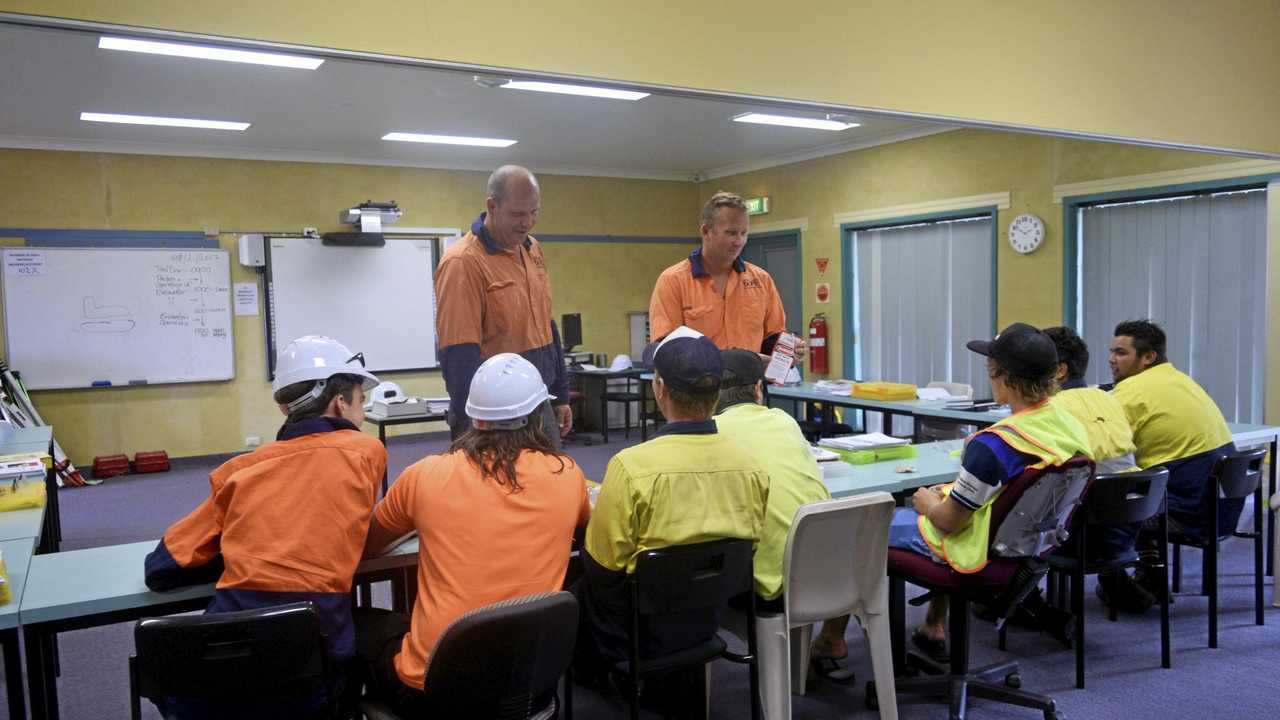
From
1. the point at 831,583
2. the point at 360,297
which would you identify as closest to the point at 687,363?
the point at 831,583

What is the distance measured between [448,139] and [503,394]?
6.32 meters

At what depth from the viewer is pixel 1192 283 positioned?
6.21m

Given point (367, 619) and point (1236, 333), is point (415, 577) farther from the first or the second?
point (1236, 333)

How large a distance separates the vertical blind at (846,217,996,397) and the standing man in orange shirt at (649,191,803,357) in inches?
178

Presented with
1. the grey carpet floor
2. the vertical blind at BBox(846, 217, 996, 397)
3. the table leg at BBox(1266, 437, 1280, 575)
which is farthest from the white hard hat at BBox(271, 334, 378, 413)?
the vertical blind at BBox(846, 217, 996, 397)

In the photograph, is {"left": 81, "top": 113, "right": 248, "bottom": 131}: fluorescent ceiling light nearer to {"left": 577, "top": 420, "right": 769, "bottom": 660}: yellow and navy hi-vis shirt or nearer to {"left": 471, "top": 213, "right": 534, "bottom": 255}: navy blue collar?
{"left": 471, "top": 213, "right": 534, "bottom": 255}: navy blue collar

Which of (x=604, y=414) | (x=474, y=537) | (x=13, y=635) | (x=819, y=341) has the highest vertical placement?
(x=819, y=341)

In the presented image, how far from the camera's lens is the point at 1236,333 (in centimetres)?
602

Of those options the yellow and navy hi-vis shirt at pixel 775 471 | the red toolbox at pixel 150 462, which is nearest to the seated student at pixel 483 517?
the yellow and navy hi-vis shirt at pixel 775 471

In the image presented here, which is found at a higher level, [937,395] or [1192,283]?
[1192,283]

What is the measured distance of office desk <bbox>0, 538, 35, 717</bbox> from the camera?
1.85 meters

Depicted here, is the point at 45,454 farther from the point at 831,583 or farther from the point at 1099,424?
the point at 1099,424

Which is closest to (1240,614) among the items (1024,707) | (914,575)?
(1024,707)

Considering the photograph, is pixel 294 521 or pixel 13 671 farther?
pixel 13 671
